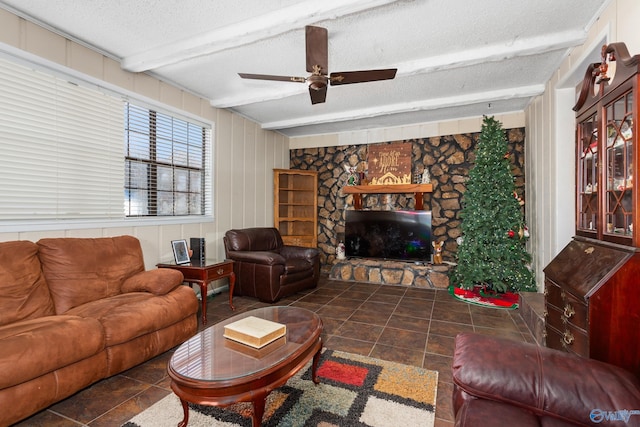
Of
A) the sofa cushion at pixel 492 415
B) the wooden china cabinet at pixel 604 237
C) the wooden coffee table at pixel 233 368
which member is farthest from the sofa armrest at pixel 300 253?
the sofa cushion at pixel 492 415

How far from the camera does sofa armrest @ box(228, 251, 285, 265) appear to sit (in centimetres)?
380

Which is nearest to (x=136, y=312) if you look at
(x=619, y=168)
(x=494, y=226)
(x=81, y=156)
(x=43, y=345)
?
(x=43, y=345)

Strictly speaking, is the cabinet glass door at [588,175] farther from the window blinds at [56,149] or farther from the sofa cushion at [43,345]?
the window blinds at [56,149]

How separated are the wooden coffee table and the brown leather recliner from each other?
6.37ft

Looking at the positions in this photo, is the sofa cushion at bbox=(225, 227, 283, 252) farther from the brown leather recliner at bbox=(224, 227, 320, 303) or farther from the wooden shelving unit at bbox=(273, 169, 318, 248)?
the wooden shelving unit at bbox=(273, 169, 318, 248)

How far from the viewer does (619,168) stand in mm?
1664

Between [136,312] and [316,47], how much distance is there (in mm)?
2397

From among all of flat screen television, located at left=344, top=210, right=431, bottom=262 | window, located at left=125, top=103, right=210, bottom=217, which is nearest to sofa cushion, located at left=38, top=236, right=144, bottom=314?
window, located at left=125, top=103, right=210, bottom=217

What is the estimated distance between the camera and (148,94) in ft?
11.2

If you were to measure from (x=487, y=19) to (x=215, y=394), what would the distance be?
3.21 meters

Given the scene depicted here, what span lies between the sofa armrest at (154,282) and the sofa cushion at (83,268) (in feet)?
0.36

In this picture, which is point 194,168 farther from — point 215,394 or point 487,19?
point 487,19

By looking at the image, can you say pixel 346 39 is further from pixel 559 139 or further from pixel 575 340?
pixel 575 340

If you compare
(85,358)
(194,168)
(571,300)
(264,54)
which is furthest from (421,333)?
(194,168)
